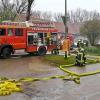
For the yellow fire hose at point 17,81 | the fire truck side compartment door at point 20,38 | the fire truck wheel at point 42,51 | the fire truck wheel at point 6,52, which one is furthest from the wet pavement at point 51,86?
the fire truck wheel at point 42,51

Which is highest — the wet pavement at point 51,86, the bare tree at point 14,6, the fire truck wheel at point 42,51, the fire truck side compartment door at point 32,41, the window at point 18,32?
the bare tree at point 14,6

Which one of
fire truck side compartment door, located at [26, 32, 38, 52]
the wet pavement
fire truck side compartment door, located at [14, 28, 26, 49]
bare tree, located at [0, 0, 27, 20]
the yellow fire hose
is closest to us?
the wet pavement

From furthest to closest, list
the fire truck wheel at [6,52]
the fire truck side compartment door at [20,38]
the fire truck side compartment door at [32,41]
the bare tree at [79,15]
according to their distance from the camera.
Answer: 1. the bare tree at [79,15]
2. the fire truck side compartment door at [32,41]
3. the fire truck side compartment door at [20,38]
4. the fire truck wheel at [6,52]

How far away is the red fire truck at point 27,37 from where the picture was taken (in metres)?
21.4

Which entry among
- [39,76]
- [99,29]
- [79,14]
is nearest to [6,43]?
[39,76]

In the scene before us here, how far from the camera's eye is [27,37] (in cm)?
2256

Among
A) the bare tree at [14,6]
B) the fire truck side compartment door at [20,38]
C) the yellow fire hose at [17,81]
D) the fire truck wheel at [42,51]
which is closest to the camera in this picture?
the yellow fire hose at [17,81]

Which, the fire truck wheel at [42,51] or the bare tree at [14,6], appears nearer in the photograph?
the fire truck wheel at [42,51]

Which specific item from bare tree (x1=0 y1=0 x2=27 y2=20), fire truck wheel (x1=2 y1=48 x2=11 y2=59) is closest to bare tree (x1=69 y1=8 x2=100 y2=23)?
bare tree (x1=0 y1=0 x2=27 y2=20)

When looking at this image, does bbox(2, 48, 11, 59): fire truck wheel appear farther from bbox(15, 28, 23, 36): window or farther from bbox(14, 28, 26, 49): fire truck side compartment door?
bbox(15, 28, 23, 36): window

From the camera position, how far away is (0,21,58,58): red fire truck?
21438 millimetres

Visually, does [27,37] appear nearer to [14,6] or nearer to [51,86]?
[51,86]

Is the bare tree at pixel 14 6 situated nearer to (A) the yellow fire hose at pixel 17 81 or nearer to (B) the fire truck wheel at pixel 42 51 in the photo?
(B) the fire truck wheel at pixel 42 51

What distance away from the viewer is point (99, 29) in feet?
147
